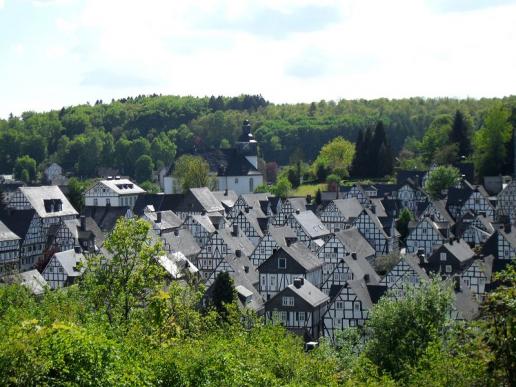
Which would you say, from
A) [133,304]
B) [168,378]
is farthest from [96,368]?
[133,304]

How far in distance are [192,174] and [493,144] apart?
30.6 meters

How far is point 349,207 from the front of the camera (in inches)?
3140

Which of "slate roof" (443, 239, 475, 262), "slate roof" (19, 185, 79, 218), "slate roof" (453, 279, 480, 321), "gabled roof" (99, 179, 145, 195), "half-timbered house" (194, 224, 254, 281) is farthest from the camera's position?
"gabled roof" (99, 179, 145, 195)

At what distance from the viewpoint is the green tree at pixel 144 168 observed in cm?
13988

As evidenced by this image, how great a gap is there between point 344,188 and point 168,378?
249 feet

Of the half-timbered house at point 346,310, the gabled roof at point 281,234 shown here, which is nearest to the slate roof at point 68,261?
the gabled roof at point 281,234

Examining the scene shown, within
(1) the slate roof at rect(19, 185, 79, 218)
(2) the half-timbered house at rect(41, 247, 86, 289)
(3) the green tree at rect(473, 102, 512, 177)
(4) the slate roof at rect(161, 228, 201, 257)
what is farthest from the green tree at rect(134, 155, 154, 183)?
(2) the half-timbered house at rect(41, 247, 86, 289)

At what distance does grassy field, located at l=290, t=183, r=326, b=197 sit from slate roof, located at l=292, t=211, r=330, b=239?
3251 centimetres

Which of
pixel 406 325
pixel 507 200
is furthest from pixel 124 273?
pixel 507 200

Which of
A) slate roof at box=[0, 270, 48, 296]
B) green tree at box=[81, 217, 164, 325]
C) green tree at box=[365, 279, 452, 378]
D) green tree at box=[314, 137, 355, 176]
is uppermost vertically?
green tree at box=[81, 217, 164, 325]

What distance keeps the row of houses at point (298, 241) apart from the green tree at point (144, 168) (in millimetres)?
38093

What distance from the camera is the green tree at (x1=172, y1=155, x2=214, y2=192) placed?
345 ft

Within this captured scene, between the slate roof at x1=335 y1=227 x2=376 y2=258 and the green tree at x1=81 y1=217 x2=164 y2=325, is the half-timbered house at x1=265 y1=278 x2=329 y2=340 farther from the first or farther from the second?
the green tree at x1=81 y1=217 x2=164 y2=325

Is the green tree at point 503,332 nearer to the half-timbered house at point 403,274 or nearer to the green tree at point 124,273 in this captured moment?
the green tree at point 124,273
